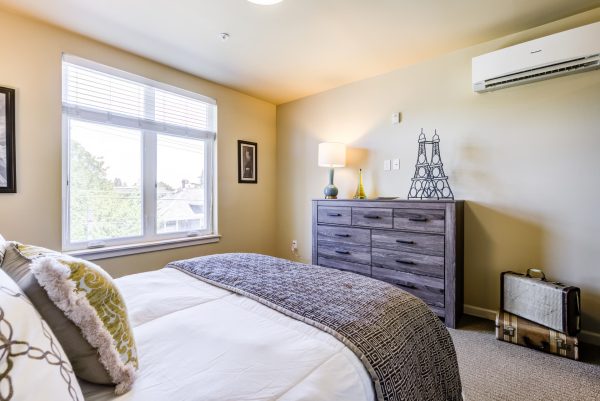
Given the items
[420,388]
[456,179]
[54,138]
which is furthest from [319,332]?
[54,138]

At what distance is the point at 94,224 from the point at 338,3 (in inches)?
109

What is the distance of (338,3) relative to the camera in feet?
6.91

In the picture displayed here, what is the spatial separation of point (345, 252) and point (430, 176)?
1156 millimetres

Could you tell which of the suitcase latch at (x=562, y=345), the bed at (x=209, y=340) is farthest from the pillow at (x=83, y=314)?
the suitcase latch at (x=562, y=345)

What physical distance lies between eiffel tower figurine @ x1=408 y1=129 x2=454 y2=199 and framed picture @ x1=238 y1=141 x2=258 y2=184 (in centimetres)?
210

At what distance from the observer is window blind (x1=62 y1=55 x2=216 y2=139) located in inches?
101

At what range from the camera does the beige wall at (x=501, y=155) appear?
7.33 feet

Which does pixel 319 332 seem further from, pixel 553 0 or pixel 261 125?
pixel 261 125

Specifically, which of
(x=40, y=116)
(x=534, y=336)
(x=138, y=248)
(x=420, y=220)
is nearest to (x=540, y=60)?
(x=420, y=220)

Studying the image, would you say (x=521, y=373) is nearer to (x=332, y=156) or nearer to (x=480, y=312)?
(x=480, y=312)

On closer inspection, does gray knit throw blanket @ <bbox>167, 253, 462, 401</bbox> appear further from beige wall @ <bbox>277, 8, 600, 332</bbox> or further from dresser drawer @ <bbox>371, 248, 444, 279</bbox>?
beige wall @ <bbox>277, 8, 600, 332</bbox>

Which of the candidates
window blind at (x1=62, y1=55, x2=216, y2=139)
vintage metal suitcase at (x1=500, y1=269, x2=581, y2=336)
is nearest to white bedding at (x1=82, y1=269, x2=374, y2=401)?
vintage metal suitcase at (x1=500, y1=269, x2=581, y2=336)

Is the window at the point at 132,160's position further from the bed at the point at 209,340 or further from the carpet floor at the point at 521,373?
the carpet floor at the point at 521,373

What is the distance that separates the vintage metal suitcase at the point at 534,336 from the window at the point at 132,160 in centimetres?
307
